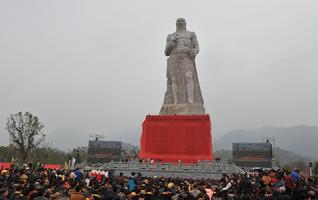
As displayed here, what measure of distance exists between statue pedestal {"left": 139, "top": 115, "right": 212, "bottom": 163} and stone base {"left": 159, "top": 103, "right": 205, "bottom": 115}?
1.62 metres

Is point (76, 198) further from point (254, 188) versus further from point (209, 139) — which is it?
point (209, 139)

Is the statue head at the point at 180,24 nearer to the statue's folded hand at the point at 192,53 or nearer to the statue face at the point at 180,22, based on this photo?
the statue face at the point at 180,22

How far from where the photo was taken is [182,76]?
2473 centimetres

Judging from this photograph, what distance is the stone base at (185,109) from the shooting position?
927 inches

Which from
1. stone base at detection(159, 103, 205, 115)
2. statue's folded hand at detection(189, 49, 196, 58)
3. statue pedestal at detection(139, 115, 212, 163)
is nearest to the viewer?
statue pedestal at detection(139, 115, 212, 163)

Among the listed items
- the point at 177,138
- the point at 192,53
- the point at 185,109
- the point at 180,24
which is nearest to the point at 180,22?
the point at 180,24

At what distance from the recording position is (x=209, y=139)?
2138cm

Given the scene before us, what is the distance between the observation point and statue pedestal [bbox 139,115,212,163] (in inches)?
840

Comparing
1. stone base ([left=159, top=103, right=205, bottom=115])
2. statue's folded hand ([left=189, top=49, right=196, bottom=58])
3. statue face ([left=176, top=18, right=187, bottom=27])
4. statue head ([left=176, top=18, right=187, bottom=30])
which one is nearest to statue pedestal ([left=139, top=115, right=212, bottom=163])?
stone base ([left=159, top=103, right=205, bottom=115])

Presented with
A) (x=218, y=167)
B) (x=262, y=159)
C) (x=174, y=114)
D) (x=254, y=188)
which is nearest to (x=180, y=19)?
(x=174, y=114)

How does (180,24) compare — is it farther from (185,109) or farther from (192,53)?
(185,109)

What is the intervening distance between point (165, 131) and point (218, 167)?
5.64m

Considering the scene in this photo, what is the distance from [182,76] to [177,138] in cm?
536

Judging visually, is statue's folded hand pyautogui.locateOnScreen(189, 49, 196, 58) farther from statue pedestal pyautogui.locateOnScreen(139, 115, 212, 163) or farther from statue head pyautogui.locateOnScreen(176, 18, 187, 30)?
statue pedestal pyautogui.locateOnScreen(139, 115, 212, 163)
